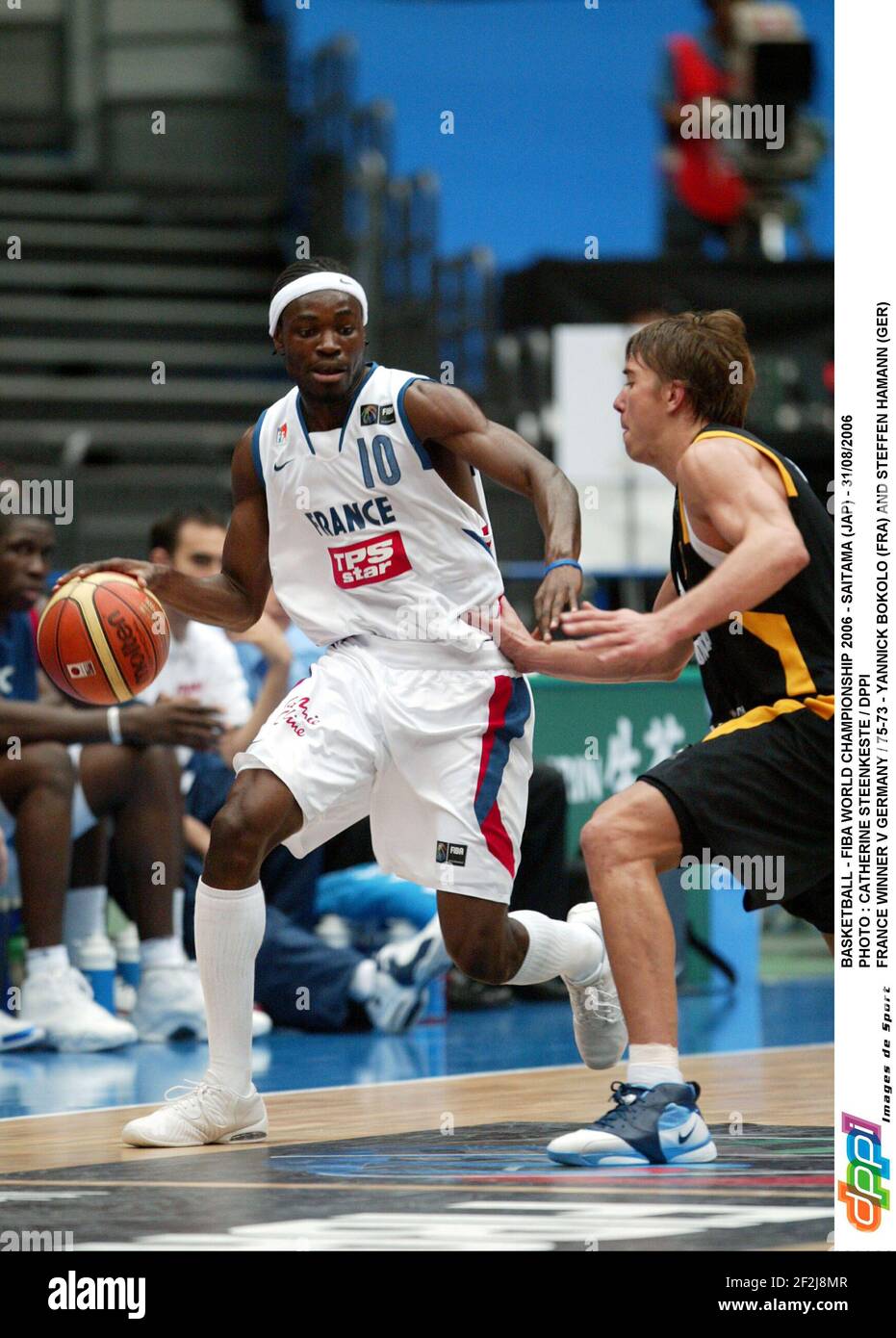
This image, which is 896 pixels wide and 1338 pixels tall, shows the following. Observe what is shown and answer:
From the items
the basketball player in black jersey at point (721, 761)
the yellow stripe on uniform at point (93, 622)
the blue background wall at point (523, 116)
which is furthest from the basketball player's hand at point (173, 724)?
the blue background wall at point (523, 116)

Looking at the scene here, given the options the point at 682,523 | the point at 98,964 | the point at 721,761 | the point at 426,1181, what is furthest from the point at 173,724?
the point at 426,1181

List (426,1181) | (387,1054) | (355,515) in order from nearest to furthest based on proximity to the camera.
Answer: (426,1181), (355,515), (387,1054)

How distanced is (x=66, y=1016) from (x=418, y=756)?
8.18ft

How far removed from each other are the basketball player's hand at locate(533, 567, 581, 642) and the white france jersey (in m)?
0.56

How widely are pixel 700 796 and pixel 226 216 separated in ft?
37.9

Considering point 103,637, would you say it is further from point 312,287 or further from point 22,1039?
point 22,1039

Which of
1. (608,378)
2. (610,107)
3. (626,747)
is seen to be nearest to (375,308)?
(608,378)

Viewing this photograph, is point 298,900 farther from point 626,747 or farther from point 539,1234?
point 539,1234

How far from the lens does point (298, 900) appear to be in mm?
7199

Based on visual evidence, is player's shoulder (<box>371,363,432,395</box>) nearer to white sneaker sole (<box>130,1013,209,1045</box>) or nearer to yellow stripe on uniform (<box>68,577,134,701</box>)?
yellow stripe on uniform (<box>68,577,134,701</box>)

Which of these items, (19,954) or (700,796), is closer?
(700,796)
